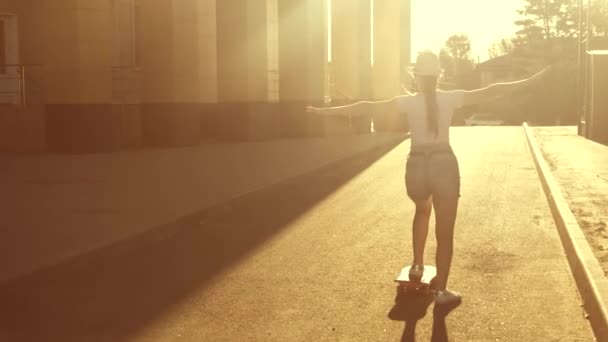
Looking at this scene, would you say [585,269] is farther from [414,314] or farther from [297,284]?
[297,284]

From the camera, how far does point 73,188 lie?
15.2m

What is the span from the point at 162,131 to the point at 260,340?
21.4 m

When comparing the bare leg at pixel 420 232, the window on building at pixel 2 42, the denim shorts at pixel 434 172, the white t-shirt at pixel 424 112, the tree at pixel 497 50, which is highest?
the tree at pixel 497 50

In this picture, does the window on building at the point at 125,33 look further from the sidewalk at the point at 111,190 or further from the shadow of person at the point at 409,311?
the shadow of person at the point at 409,311

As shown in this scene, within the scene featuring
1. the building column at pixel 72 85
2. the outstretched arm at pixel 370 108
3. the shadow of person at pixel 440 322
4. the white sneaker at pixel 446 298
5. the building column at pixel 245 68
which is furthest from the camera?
the building column at pixel 245 68

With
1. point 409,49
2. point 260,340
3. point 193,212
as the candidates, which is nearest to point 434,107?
point 260,340

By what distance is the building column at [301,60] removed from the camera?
34781 mm

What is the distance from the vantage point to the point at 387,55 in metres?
43.9

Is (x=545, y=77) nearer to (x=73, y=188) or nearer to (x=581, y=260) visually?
(x=581, y=260)

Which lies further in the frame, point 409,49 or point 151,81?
point 409,49

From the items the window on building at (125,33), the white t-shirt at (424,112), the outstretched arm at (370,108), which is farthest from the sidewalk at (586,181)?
the window on building at (125,33)

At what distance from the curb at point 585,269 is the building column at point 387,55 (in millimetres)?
31131

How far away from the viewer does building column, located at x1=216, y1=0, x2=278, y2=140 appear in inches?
1213

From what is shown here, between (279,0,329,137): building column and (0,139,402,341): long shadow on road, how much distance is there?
2118cm
